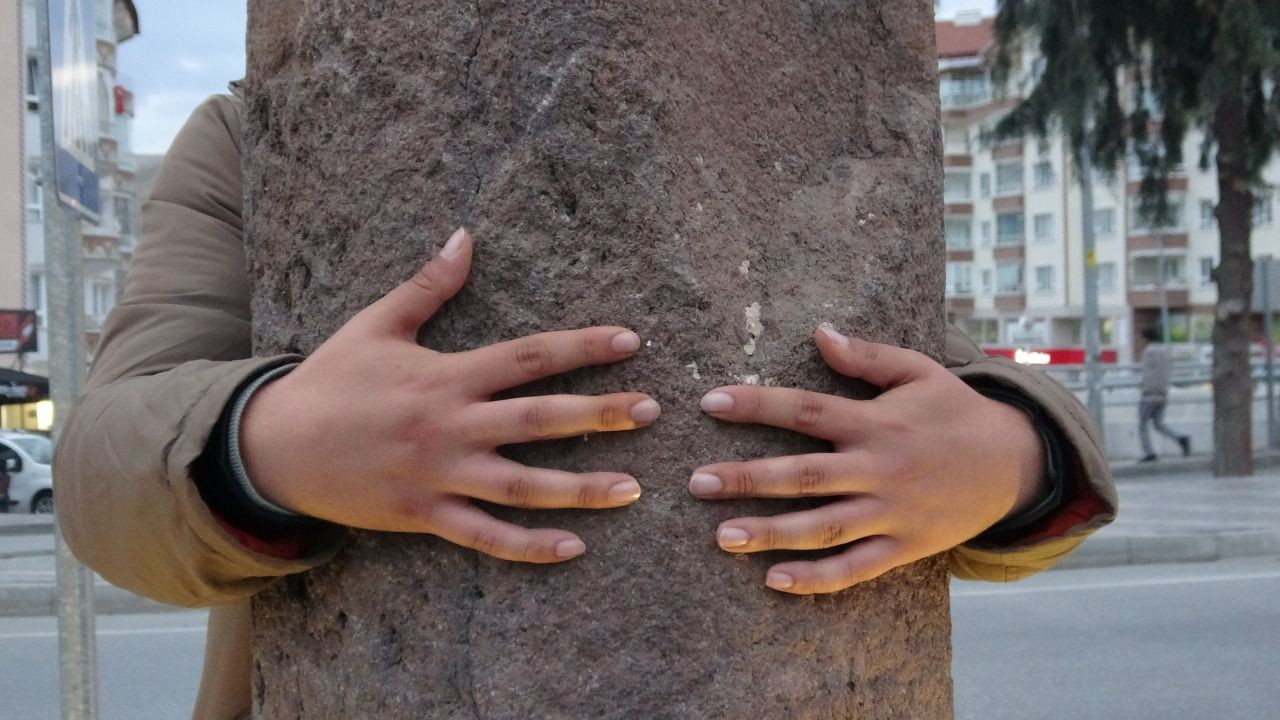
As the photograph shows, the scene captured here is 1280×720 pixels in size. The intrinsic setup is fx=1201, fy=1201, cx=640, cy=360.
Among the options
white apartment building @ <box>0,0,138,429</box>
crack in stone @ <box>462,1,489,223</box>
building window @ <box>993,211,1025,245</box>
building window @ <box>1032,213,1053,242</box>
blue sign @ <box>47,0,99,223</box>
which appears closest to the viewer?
crack in stone @ <box>462,1,489,223</box>

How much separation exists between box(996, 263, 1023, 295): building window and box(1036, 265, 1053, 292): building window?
3.34ft

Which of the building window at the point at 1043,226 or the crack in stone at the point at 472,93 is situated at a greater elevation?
the building window at the point at 1043,226

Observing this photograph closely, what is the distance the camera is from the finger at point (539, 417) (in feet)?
3.29

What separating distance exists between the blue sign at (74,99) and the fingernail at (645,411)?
257cm

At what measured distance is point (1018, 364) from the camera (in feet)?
4.28

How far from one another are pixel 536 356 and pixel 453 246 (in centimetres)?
14

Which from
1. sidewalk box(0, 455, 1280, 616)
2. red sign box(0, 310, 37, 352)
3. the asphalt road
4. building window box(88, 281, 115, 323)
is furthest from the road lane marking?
building window box(88, 281, 115, 323)

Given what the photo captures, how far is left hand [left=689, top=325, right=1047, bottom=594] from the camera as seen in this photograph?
1058mm

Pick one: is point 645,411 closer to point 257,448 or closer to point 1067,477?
point 257,448

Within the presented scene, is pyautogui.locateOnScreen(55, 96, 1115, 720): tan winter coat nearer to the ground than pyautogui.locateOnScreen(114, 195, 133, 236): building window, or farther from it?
nearer to the ground

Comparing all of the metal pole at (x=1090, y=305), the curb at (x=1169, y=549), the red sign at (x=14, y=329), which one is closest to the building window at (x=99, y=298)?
the red sign at (x=14, y=329)

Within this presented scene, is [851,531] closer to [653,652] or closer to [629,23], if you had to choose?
[653,652]

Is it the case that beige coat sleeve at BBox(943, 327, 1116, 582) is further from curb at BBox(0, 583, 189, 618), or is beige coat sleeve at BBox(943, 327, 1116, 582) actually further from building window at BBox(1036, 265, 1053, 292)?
building window at BBox(1036, 265, 1053, 292)

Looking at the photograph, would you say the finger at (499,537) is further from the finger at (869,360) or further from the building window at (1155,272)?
the building window at (1155,272)
